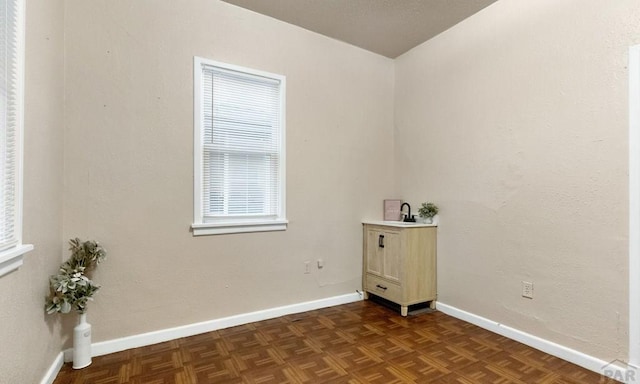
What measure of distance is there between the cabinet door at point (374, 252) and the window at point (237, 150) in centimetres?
103

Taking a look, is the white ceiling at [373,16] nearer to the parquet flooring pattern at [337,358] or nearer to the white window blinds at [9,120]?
the white window blinds at [9,120]

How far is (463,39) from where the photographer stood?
118 inches

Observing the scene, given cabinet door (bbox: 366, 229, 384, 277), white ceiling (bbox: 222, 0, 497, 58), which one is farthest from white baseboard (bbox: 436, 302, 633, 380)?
white ceiling (bbox: 222, 0, 497, 58)

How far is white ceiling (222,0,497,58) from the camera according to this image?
277 centimetres

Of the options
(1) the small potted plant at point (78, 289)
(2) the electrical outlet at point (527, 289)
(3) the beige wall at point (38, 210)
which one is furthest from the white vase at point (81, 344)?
(2) the electrical outlet at point (527, 289)

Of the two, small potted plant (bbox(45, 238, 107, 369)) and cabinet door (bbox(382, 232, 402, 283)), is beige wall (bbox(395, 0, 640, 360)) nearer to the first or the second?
cabinet door (bbox(382, 232, 402, 283))

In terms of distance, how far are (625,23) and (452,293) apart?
2.44m

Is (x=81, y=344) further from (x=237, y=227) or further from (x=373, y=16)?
(x=373, y=16)

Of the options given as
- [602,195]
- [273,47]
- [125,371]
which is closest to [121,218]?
[125,371]

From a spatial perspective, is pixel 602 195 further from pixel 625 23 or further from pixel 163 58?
pixel 163 58

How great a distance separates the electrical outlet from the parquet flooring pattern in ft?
1.27

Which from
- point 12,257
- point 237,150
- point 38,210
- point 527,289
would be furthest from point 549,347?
point 38,210

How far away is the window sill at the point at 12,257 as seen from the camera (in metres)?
1.27

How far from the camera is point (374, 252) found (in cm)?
338
